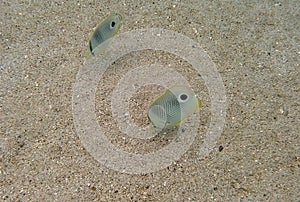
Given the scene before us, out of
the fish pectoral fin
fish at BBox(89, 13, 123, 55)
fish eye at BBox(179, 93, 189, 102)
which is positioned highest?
fish at BBox(89, 13, 123, 55)

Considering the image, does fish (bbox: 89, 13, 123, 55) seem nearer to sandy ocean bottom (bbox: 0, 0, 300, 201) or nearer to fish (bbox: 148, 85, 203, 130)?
sandy ocean bottom (bbox: 0, 0, 300, 201)

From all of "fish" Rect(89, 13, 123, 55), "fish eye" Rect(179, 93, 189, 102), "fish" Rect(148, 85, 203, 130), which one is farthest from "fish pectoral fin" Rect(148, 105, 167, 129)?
"fish" Rect(89, 13, 123, 55)

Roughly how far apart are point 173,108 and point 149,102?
14.5 inches

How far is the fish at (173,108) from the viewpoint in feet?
5.88

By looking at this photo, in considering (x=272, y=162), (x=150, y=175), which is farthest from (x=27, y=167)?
(x=272, y=162)

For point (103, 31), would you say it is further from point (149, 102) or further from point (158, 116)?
point (158, 116)

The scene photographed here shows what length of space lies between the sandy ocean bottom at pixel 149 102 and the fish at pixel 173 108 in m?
0.09

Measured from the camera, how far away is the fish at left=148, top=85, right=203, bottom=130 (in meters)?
1.79

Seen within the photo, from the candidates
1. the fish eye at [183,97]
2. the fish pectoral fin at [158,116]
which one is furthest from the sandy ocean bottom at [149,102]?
the fish eye at [183,97]

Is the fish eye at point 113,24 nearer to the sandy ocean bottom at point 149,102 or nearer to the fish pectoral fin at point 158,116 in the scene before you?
the sandy ocean bottom at point 149,102

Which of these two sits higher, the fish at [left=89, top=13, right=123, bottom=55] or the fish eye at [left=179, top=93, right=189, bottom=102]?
the fish at [left=89, top=13, right=123, bottom=55]

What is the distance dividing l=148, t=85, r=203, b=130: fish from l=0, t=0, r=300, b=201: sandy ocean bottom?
92 millimetres

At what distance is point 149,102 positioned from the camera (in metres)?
2.11

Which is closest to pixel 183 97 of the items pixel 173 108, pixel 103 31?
pixel 173 108
